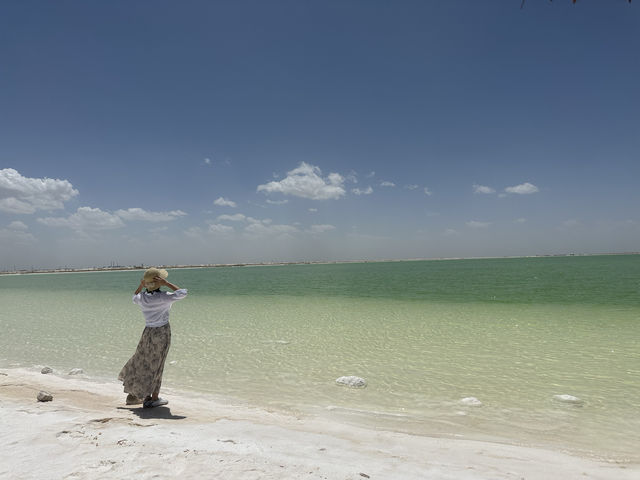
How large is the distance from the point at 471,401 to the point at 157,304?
20.4 feet

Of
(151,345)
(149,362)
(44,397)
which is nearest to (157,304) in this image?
(151,345)

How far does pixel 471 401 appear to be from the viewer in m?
7.04

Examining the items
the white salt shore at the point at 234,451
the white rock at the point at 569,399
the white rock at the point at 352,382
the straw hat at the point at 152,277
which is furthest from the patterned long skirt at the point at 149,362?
the white rock at the point at 569,399

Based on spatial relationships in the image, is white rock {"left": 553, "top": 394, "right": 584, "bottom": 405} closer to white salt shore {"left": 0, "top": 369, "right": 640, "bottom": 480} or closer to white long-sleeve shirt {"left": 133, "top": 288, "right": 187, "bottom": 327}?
white salt shore {"left": 0, "top": 369, "right": 640, "bottom": 480}

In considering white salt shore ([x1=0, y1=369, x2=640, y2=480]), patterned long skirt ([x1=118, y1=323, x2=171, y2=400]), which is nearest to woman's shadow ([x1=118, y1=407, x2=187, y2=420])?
white salt shore ([x1=0, y1=369, x2=640, y2=480])

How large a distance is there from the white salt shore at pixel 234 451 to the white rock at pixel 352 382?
7.31ft

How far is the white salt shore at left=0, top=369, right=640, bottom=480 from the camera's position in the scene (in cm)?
378

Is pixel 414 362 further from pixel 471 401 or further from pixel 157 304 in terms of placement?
pixel 157 304

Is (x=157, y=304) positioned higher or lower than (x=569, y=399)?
higher

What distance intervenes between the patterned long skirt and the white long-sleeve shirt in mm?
135

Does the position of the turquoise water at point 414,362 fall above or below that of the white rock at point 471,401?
below

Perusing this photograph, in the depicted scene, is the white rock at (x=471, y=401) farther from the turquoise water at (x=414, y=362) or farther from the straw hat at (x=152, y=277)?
the straw hat at (x=152, y=277)

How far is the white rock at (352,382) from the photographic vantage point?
8141mm

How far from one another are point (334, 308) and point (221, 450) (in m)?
18.4
